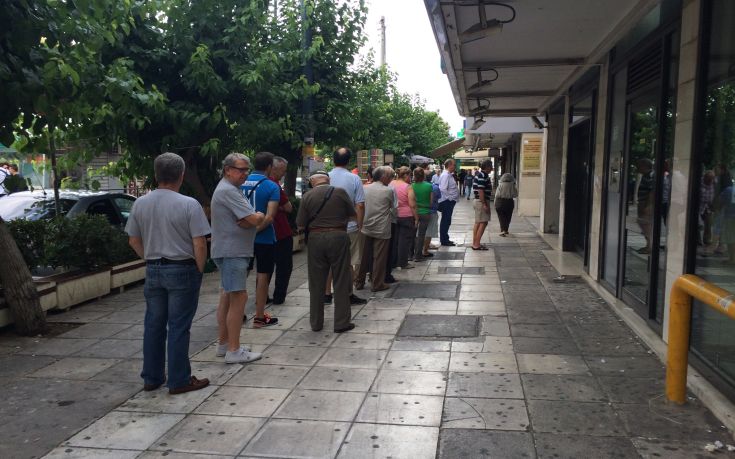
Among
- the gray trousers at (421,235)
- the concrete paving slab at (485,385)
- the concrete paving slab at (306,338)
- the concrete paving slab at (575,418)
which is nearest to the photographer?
the concrete paving slab at (575,418)

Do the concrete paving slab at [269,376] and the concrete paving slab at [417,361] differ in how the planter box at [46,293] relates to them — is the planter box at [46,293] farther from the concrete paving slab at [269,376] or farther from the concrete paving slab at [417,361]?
the concrete paving slab at [417,361]

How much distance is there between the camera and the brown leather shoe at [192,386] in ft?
15.1

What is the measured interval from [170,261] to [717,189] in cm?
402

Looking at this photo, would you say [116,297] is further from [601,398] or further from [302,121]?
[601,398]

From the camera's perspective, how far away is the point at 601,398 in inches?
173

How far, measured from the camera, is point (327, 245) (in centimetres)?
627

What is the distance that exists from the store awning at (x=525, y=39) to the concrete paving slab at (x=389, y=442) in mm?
3499

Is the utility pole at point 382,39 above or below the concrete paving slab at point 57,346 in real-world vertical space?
above

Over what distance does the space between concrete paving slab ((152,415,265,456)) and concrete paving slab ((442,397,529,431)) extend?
1254 mm

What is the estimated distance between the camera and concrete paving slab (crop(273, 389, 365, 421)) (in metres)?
4.17

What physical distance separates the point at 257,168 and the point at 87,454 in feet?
10.8

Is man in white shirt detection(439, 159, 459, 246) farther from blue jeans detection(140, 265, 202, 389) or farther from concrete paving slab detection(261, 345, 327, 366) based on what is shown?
blue jeans detection(140, 265, 202, 389)

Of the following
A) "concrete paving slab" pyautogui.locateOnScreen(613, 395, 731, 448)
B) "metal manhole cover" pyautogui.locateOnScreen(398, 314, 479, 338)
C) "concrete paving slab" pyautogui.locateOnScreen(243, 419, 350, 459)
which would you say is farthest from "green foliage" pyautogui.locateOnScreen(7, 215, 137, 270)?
"concrete paving slab" pyautogui.locateOnScreen(613, 395, 731, 448)

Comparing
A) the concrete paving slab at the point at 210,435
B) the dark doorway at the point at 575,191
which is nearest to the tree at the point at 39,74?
the concrete paving slab at the point at 210,435
